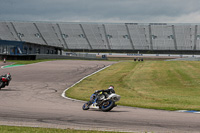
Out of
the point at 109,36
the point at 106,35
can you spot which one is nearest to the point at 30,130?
the point at 109,36

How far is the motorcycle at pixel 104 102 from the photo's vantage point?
37.9 feet

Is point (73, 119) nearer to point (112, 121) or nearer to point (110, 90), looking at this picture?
point (112, 121)

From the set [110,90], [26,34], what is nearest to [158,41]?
[26,34]

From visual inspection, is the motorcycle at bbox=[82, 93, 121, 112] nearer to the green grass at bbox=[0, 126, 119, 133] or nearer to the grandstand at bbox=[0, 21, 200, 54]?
the green grass at bbox=[0, 126, 119, 133]

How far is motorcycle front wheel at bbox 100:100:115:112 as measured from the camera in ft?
37.8

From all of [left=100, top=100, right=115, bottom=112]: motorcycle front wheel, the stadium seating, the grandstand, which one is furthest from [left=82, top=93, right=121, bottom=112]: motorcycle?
the stadium seating

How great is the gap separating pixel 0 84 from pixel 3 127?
1297 centimetres

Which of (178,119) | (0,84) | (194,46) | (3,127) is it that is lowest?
(194,46)

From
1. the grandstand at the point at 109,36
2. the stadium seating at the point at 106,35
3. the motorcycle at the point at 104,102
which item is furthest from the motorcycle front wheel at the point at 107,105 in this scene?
the stadium seating at the point at 106,35

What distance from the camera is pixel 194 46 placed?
94.2m

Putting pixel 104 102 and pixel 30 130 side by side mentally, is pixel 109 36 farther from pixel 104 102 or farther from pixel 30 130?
pixel 30 130

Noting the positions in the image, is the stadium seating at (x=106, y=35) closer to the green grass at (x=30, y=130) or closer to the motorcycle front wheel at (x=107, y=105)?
the motorcycle front wheel at (x=107, y=105)

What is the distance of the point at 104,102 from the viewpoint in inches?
464

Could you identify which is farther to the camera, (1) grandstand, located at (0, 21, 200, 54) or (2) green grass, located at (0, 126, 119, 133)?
(1) grandstand, located at (0, 21, 200, 54)
